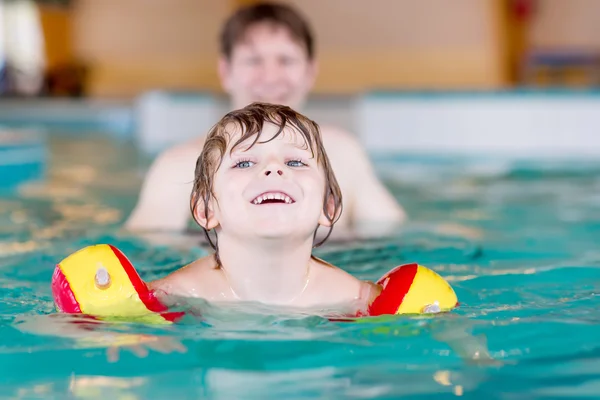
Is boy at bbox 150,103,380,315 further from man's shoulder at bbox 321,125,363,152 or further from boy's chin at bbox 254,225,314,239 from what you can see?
man's shoulder at bbox 321,125,363,152

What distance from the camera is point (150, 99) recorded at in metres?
12.4

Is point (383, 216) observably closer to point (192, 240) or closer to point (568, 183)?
point (192, 240)

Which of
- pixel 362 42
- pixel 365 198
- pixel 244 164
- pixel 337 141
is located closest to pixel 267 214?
pixel 244 164

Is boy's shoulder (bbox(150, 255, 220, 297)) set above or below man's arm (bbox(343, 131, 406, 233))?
below

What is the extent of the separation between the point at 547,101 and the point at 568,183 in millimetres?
2939

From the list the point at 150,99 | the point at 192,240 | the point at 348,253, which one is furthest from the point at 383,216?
the point at 150,99

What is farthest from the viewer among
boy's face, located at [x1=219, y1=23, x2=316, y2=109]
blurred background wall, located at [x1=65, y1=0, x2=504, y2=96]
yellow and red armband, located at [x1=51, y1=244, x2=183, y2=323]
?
blurred background wall, located at [x1=65, y1=0, x2=504, y2=96]

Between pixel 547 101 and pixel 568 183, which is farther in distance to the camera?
pixel 547 101

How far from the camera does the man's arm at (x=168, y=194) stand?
4.00 meters

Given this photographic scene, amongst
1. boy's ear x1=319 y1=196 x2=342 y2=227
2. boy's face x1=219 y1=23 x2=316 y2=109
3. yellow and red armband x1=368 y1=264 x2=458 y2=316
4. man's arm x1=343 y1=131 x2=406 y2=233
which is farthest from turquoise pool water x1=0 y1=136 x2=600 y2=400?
boy's face x1=219 y1=23 x2=316 y2=109

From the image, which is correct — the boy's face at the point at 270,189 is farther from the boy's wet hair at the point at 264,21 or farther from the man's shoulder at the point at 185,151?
the boy's wet hair at the point at 264,21

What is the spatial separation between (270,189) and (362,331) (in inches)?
17.7

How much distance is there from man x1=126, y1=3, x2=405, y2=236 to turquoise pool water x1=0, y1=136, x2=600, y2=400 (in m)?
0.21

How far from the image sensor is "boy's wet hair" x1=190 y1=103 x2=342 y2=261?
7.76ft
